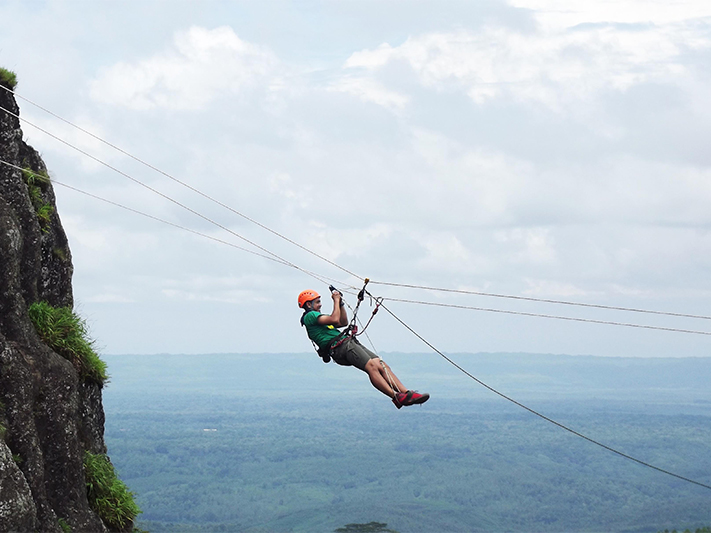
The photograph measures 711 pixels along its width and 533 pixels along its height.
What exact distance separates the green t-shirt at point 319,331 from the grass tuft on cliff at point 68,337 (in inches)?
187

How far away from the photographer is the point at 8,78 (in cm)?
1830

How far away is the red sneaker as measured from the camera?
16525 mm

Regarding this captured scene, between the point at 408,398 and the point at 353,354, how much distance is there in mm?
1885

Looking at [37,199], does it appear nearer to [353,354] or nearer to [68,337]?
[68,337]

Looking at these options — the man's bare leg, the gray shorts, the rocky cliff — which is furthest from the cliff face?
the man's bare leg

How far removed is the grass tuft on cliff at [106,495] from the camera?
16.5 m

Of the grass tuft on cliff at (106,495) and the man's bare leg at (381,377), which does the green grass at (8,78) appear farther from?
the man's bare leg at (381,377)

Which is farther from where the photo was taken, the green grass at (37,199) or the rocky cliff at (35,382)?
the green grass at (37,199)

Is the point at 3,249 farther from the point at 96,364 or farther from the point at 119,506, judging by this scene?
the point at 119,506

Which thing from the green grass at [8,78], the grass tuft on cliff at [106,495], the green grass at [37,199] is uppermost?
the green grass at [8,78]

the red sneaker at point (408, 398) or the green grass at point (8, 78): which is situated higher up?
the green grass at point (8, 78)

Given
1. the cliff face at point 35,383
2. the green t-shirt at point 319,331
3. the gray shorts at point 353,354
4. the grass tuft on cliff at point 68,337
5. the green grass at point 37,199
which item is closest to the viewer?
the cliff face at point 35,383

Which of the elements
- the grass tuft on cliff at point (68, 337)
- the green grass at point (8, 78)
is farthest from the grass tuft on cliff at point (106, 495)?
the green grass at point (8, 78)

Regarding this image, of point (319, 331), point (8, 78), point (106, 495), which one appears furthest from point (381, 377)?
→ point (8, 78)
